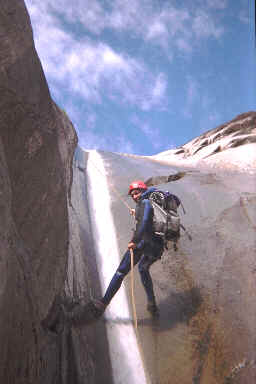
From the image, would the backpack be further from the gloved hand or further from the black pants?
the gloved hand

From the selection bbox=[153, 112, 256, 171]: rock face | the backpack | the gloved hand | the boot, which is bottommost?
the boot

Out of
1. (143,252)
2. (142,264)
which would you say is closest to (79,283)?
(142,264)

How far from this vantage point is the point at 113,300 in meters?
6.58

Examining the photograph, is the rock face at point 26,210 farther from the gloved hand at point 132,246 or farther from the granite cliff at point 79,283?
the gloved hand at point 132,246

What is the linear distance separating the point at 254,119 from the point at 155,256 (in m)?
18.3

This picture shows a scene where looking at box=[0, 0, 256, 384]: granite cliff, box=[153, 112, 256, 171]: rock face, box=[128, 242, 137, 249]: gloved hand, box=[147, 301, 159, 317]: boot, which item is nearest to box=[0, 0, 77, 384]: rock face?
box=[0, 0, 256, 384]: granite cliff

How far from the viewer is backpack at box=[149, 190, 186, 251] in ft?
17.6

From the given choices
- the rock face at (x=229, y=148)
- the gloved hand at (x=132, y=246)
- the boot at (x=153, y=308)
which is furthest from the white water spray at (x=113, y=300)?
the rock face at (x=229, y=148)

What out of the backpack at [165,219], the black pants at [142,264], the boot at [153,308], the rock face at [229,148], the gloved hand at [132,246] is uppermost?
the rock face at [229,148]

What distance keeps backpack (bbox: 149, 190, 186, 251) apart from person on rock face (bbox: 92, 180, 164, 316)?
0.47ft

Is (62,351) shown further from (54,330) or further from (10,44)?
(10,44)

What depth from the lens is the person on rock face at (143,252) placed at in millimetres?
5305

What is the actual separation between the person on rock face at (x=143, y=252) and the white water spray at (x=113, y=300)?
709 mm

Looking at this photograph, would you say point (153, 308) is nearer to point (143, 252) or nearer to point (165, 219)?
point (143, 252)
